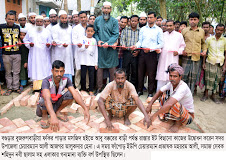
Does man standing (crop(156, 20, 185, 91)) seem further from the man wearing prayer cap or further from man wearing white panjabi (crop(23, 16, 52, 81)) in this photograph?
man wearing white panjabi (crop(23, 16, 52, 81))

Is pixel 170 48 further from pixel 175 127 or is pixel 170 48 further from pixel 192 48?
pixel 175 127

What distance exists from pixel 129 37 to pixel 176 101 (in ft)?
8.43

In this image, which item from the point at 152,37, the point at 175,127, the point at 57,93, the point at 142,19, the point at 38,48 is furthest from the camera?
the point at 142,19

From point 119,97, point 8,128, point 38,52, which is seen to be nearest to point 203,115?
point 119,97

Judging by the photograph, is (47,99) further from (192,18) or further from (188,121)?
(192,18)

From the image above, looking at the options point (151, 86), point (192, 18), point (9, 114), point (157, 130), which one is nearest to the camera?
point (157, 130)

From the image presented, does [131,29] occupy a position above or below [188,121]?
above

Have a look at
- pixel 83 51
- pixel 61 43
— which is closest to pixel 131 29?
pixel 83 51

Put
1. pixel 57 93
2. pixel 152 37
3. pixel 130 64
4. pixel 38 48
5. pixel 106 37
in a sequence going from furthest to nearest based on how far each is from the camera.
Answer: pixel 130 64
pixel 106 37
pixel 38 48
pixel 152 37
pixel 57 93

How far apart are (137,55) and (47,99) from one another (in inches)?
112

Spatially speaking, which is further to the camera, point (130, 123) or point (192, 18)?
point (192, 18)

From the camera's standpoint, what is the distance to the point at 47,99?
289cm

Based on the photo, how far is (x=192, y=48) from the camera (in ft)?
15.8

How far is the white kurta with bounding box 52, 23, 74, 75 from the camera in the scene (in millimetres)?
4836
